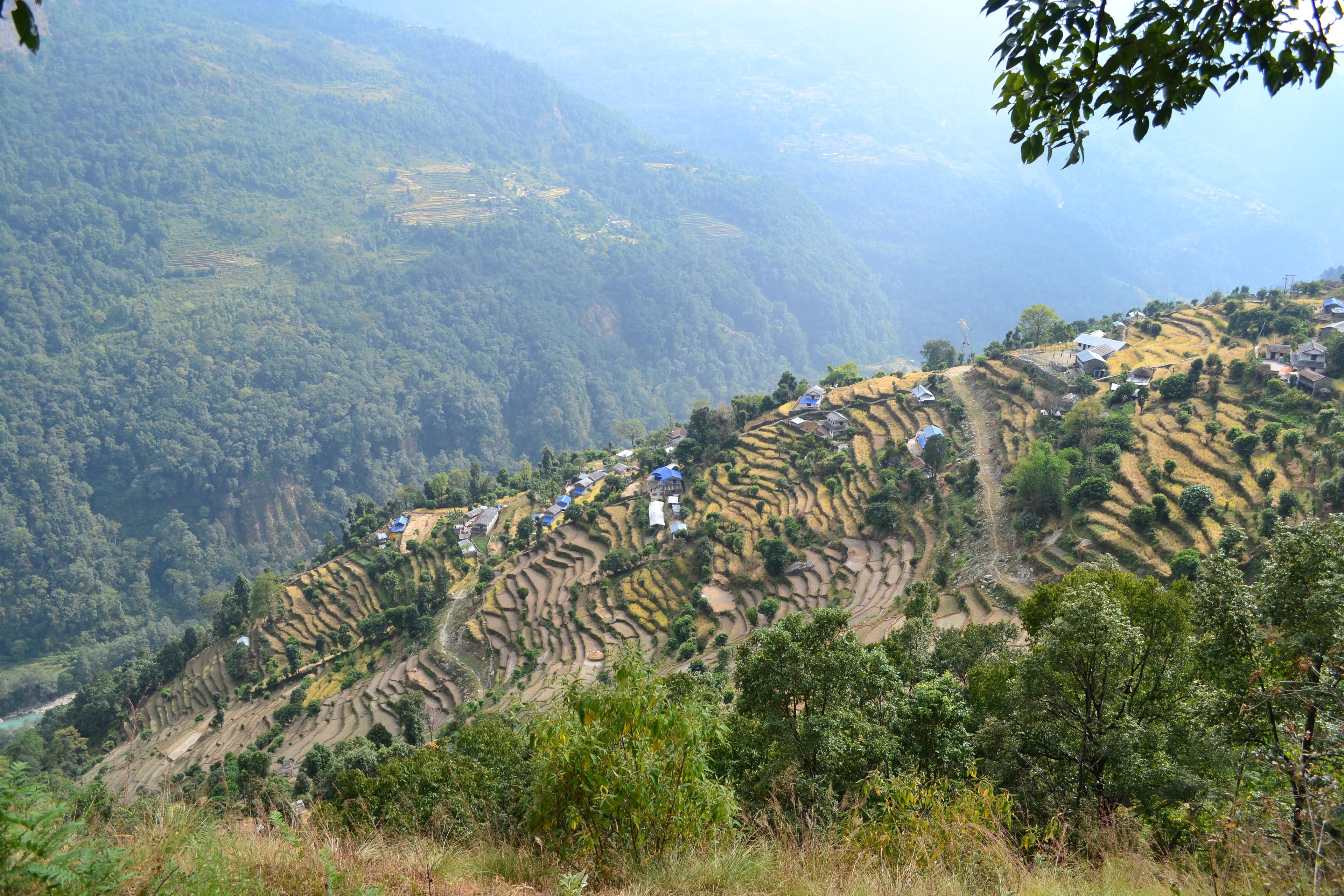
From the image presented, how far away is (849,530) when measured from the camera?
29109 millimetres

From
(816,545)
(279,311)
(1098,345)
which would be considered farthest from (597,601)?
(279,311)

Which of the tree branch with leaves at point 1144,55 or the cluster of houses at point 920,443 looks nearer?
the tree branch with leaves at point 1144,55

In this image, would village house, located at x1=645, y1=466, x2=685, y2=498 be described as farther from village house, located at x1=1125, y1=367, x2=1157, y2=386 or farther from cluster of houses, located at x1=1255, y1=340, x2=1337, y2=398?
cluster of houses, located at x1=1255, y1=340, x2=1337, y2=398

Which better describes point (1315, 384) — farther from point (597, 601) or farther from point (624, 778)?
point (624, 778)

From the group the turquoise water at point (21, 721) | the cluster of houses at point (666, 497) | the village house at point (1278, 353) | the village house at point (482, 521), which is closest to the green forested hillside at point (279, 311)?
the turquoise water at point (21, 721)

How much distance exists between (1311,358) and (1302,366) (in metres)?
0.45

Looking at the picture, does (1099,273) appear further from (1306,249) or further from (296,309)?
(296,309)

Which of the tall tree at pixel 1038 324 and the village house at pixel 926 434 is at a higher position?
the tall tree at pixel 1038 324

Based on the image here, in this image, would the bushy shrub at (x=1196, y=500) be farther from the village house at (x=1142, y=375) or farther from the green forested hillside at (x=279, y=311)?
the green forested hillside at (x=279, y=311)

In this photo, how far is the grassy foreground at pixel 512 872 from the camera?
386cm

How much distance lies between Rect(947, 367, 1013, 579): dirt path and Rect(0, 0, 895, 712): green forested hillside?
67.2 meters

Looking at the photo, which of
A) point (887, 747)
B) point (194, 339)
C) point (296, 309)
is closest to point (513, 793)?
point (887, 747)

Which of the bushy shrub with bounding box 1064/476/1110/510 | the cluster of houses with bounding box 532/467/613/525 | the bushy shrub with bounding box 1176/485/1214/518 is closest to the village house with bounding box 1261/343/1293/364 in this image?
the bushy shrub with bounding box 1064/476/1110/510

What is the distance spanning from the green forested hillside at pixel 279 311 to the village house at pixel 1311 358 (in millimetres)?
78496
